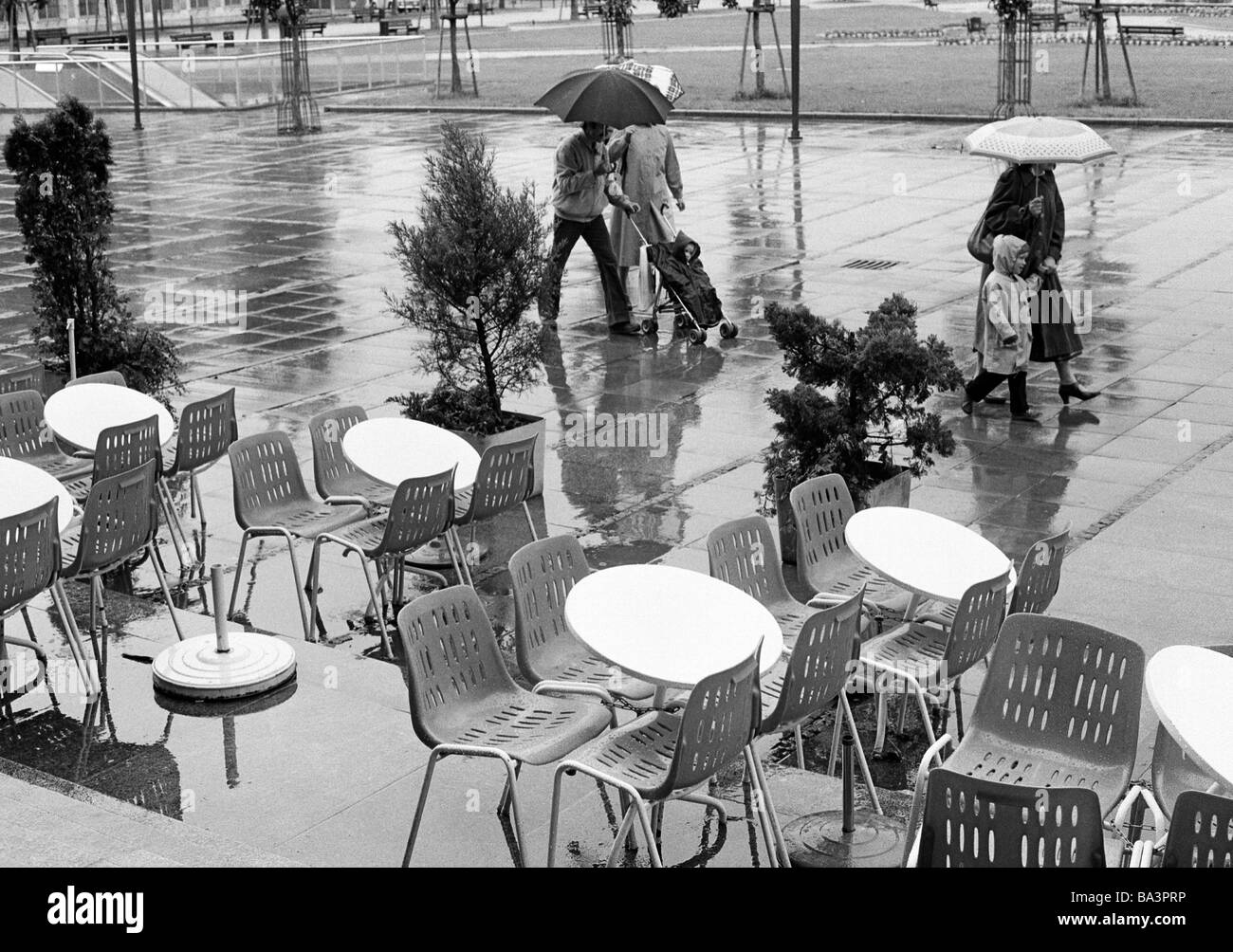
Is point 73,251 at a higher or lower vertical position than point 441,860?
higher

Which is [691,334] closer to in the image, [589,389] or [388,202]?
[589,389]

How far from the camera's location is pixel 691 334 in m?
13.1

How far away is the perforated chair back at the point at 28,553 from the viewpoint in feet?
20.7

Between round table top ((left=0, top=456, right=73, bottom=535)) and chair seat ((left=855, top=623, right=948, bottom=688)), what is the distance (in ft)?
11.0

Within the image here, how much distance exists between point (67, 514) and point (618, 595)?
8.59 feet

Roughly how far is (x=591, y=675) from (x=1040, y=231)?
234 inches

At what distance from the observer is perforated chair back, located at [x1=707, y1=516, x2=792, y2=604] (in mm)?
6281

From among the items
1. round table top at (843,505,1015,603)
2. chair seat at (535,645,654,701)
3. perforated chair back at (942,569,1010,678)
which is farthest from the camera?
round table top at (843,505,1015,603)

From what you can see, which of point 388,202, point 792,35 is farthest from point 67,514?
point 792,35

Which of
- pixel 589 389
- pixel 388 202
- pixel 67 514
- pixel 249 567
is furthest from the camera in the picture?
pixel 388 202

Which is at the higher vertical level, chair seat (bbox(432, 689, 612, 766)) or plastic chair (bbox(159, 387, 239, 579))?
plastic chair (bbox(159, 387, 239, 579))

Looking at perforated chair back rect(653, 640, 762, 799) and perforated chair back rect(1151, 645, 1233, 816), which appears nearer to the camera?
perforated chair back rect(653, 640, 762, 799)

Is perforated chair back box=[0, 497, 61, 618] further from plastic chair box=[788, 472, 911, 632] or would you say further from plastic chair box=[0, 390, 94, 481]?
plastic chair box=[788, 472, 911, 632]

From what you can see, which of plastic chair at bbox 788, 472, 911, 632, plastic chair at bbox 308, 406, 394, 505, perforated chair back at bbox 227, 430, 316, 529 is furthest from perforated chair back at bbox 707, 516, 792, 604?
perforated chair back at bbox 227, 430, 316, 529
